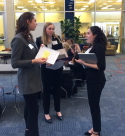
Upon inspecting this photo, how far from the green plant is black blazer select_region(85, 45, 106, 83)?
821 centimetres

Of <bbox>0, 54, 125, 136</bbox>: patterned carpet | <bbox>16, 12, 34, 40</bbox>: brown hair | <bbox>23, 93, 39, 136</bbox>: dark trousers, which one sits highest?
<bbox>16, 12, 34, 40</bbox>: brown hair

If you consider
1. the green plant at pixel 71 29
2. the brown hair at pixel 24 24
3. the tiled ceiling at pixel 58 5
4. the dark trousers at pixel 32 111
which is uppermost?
the tiled ceiling at pixel 58 5

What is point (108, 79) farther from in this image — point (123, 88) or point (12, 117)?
point (12, 117)

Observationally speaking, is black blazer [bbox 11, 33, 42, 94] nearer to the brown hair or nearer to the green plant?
the brown hair

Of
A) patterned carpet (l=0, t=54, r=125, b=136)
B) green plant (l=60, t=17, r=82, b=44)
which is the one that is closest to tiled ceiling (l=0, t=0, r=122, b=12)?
green plant (l=60, t=17, r=82, b=44)

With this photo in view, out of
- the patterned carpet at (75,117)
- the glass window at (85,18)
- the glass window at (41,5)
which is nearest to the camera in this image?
the patterned carpet at (75,117)

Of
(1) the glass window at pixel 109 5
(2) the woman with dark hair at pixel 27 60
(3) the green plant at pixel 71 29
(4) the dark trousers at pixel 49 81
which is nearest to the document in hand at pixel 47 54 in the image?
(2) the woman with dark hair at pixel 27 60

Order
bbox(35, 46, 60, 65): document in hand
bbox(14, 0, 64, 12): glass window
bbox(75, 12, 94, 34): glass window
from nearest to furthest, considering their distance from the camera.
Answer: bbox(35, 46, 60, 65): document in hand → bbox(14, 0, 64, 12): glass window → bbox(75, 12, 94, 34): glass window

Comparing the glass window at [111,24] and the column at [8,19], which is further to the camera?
the glass window at [111,24]

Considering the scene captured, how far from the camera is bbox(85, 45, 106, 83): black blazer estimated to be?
228 centimetres

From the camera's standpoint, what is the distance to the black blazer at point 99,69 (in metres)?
2.28

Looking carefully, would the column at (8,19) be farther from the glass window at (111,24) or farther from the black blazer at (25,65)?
the black blazer at (25,65)

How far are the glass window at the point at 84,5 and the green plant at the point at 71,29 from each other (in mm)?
1230

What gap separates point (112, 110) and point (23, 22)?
2426 millimetres
